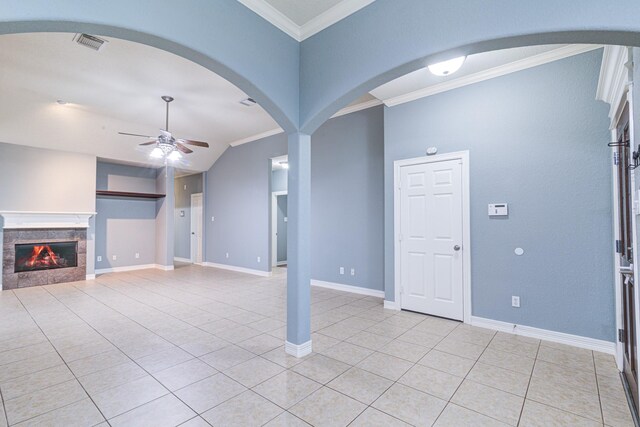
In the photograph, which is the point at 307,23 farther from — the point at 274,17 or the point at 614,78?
the point at 614,78

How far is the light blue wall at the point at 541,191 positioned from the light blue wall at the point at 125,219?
7831 mm

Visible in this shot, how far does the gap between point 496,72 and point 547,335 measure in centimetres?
299

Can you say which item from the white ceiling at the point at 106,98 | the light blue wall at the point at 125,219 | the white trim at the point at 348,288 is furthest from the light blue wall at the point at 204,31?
the light blue wall at the point at 125,219

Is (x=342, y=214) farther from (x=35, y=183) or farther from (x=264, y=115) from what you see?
(x=35, y=183)

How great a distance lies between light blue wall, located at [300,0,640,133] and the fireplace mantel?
6.29 meters

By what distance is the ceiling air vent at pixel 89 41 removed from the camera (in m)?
3.14

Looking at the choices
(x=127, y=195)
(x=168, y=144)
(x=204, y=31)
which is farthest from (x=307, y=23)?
(x=127, y=195)

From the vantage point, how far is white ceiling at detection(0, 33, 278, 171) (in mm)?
3564

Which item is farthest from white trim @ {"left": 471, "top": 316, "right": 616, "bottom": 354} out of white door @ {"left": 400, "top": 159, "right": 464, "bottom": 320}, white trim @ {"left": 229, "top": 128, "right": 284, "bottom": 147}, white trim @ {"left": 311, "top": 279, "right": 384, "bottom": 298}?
white trim @ {"left": 229, "top": 128, "right": 284, "bottom": 147}

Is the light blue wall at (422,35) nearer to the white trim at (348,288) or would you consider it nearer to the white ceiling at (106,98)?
the white ceiling at (106,98)

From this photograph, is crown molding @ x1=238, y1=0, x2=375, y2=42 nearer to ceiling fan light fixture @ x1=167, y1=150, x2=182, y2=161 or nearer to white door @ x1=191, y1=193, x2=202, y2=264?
ceiling fan light fixture @ x1=167, y1=150, x2=182, y2=161

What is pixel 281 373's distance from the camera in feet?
8.39

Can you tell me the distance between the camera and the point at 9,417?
6.56ft

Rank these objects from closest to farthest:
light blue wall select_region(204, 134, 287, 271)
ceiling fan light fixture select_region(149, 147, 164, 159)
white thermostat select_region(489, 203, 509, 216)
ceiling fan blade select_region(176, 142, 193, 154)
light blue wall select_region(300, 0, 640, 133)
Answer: light blue wall select_region(300, 0, 640, 133) < white thermostat select_region(489, 203, 509, 216) < ceiling fan light fixture select_region(149, 147, 164, 159) < ceiling fan blade select_region(176, 142, 193, 154) < light blue wall select_region(204, 134, 287, 271)
